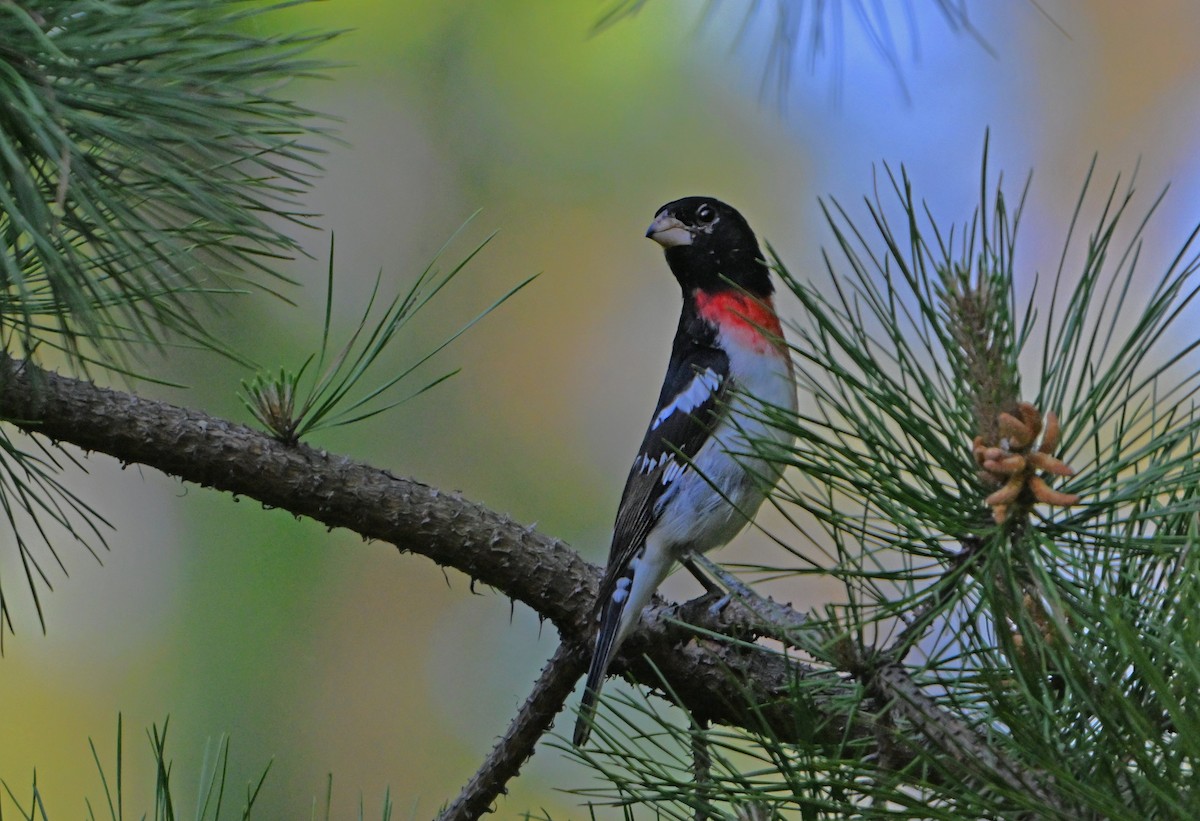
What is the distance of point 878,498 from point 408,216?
13.9ft

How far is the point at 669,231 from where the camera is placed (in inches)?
84.4

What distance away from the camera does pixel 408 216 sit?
186 inches

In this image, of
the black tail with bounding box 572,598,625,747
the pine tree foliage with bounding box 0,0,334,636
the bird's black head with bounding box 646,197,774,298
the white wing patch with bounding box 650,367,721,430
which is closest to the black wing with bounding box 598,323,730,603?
the white wing patch with bounding box 650,367,721,430

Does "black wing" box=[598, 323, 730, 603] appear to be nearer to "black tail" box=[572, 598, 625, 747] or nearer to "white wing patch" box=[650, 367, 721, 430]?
"white wing patch" box=[650, 367, 721, 430]

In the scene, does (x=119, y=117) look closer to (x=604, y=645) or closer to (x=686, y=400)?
(x=604, y=645)

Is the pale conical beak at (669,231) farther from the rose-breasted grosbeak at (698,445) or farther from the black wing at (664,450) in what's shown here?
the black wing at (664,450)

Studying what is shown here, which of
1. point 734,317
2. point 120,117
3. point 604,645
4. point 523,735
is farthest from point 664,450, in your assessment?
point 120,117

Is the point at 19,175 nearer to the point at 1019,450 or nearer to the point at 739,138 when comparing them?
the point at 1019,450

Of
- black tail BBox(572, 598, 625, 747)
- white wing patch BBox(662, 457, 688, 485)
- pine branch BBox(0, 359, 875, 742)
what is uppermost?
white wing patch BBox(662, 457, 688, 485)

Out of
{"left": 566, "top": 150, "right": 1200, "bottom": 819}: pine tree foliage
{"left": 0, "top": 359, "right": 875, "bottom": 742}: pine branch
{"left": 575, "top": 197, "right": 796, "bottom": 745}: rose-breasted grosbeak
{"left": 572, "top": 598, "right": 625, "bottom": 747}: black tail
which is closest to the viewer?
{"left": 566, "top": 150, "right": 1200, "bottom": 819}: pine tree foliage

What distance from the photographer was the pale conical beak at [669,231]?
2137 millimetres

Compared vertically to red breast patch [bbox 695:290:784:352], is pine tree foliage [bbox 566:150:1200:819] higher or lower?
lower

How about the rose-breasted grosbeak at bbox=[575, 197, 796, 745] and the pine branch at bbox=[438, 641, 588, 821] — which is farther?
the rose-breasted grosbeak at bbox=[575, 197, 796, 745]

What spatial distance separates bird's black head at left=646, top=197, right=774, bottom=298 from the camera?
84.3 inches
